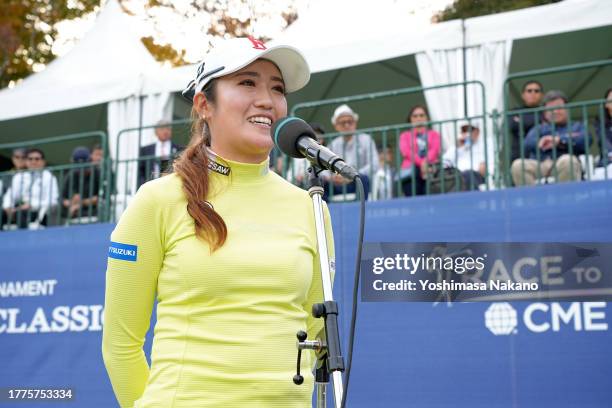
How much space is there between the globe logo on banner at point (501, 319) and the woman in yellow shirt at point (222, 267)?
386 cm

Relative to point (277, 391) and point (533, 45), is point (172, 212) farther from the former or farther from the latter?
point (533, 45)

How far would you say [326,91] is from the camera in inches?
400

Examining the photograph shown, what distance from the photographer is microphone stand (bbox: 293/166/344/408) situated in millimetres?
1943

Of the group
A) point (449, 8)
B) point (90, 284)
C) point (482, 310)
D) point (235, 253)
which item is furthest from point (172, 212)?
point (449, 8)

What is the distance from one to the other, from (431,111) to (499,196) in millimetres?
2012

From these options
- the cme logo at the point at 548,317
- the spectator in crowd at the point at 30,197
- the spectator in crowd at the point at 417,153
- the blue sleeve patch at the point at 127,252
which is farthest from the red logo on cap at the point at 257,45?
the spectator in crowd at the point at 30,197

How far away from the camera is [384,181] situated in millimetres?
7137

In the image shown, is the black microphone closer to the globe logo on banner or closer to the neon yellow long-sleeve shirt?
the neon yellow long-sleeve shirt

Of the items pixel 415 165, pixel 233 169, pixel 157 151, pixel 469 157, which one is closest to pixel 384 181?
pixel 415 165

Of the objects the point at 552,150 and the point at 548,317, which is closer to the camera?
the point at 548,317

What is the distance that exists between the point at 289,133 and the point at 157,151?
663 centimetres

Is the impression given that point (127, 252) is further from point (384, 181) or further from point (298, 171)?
point (298, 171)

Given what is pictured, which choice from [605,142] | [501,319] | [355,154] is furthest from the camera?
[355,154]

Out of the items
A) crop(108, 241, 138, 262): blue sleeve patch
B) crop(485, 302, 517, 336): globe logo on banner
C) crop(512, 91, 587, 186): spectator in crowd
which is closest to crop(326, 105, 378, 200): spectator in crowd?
crop(512, 91, 587, 186): spectator in crowd
